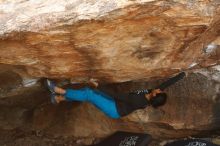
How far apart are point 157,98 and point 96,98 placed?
1162mm

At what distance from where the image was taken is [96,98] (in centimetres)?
722

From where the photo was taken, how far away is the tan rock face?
5.10m

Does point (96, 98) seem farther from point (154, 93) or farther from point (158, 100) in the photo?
point (158, 100)

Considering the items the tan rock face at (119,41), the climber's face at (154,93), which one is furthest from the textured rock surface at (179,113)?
the tan rock face at (119,41)

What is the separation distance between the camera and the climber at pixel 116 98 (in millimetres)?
7125

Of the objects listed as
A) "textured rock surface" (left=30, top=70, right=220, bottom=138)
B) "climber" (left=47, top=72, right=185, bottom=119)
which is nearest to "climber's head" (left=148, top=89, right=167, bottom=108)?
"climber" (left=47, top=72, right=185, bottom=119)

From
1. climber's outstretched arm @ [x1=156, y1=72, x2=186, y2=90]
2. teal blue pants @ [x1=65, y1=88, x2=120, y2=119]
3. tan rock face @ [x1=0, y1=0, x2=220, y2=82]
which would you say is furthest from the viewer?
teal blue pants @ [x1=65, y1=88, x2=120, y2=119]

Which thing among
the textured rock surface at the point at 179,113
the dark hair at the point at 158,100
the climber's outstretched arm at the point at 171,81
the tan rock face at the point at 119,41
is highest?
the tan rock face at the point at 119,41

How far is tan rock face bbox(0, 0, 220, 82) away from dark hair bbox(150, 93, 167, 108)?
0.80 metres

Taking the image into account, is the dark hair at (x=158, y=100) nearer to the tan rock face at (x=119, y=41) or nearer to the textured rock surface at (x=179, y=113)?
the textured rock surface at (x=179, y=113)

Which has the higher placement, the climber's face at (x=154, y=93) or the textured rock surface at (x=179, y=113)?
the climber's face at (x=154, y=93)

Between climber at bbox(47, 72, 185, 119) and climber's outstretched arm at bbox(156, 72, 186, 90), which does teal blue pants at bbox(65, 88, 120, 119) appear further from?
climber's outstretched arm at bbox(156, 72, 186, 90)

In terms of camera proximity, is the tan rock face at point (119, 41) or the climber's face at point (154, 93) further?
the climber's face at point (154, 93)

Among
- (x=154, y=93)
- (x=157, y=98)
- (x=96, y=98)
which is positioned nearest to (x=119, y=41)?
(x=96, y=98)
